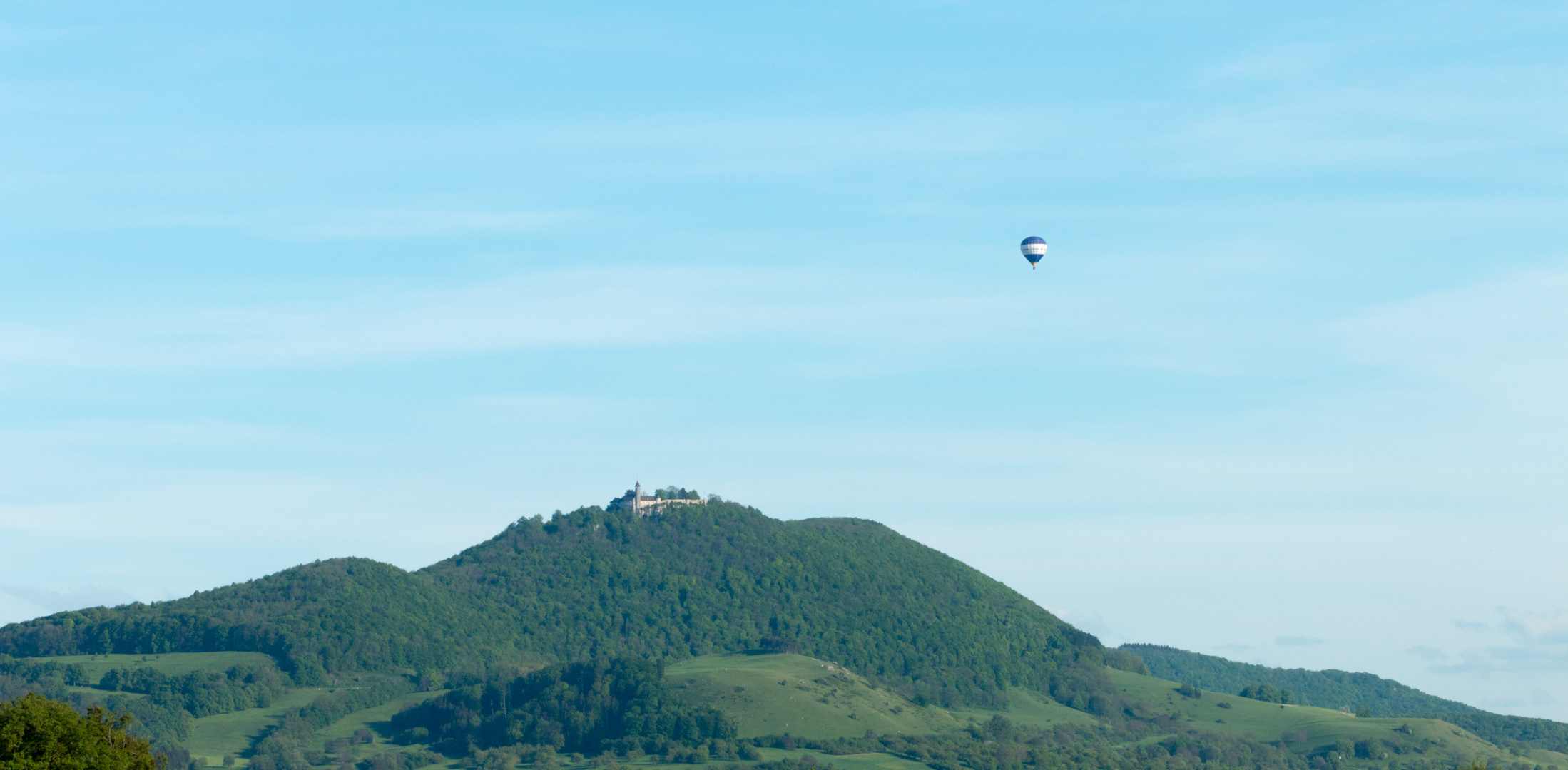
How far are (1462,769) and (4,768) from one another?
12978 cm

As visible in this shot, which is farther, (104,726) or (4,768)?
(104,726)

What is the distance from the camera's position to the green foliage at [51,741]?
106 metres

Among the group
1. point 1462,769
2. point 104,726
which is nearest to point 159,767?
point 104,726

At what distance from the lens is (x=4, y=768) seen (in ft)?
340

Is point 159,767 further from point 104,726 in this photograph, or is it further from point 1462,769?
point 1462,769

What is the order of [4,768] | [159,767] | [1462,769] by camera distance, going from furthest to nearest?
[1462,769]
[159,767]
[4,768]

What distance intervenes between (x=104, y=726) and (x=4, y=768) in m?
13.1

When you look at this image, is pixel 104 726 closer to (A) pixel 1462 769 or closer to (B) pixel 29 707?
(B) pixel 29 707

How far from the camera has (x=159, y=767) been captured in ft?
454

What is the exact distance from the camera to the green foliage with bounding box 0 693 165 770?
106 metres

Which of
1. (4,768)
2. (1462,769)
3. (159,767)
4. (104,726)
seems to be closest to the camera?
(4,768)

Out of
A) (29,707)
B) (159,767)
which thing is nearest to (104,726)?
(29,707)

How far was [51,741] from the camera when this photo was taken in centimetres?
10750

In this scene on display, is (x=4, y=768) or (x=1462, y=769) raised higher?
(x=1462, y=769)
